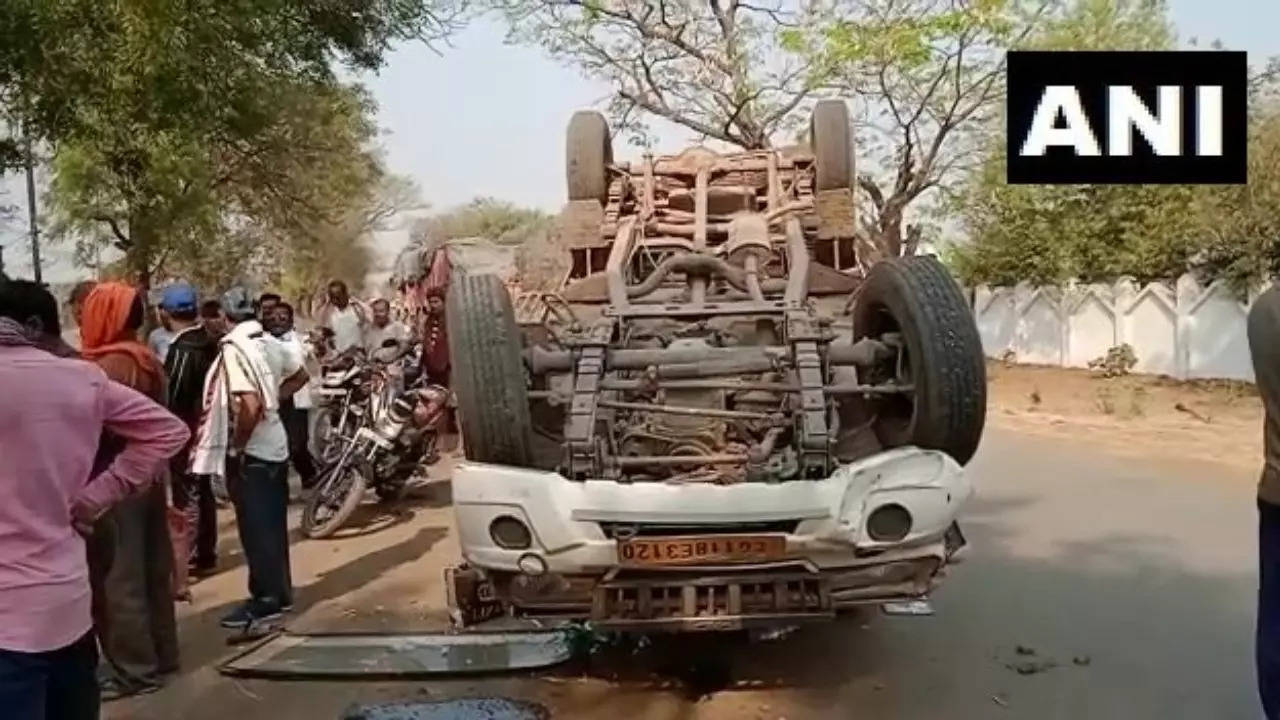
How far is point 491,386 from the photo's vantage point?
5.21m

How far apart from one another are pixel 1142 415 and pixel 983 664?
12.2 metres

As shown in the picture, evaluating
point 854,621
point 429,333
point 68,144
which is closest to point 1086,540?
point 854,621

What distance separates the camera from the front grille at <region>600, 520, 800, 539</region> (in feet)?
15.9

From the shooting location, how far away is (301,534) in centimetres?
935

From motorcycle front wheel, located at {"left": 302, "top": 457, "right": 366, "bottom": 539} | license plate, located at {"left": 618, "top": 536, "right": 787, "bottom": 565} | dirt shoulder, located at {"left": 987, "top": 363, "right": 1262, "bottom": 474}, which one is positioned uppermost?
license plate, located at {"left": 618, "top": 536, "right": 787, "bottom": 565}

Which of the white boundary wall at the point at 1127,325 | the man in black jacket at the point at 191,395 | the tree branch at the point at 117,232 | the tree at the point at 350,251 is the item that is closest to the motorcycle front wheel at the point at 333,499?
the man in black jacket at the point at 191,395

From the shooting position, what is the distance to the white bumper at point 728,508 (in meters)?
4.82

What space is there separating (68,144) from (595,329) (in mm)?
7009

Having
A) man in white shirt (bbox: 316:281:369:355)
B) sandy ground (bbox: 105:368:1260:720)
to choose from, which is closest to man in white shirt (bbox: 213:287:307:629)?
sandy ground (bbox: 105:368:1260:720)

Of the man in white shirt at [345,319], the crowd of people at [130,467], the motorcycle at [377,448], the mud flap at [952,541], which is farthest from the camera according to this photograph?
the man in white shirt at [345,319]

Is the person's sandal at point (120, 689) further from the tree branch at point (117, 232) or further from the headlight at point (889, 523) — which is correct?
the tree branch at point (117, 232)

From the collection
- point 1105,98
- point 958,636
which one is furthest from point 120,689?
point 1105,98

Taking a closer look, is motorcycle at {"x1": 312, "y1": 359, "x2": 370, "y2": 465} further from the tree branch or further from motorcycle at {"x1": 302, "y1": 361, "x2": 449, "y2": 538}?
the tree branch

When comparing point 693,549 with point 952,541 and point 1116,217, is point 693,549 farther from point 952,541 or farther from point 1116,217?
point 1116,217
